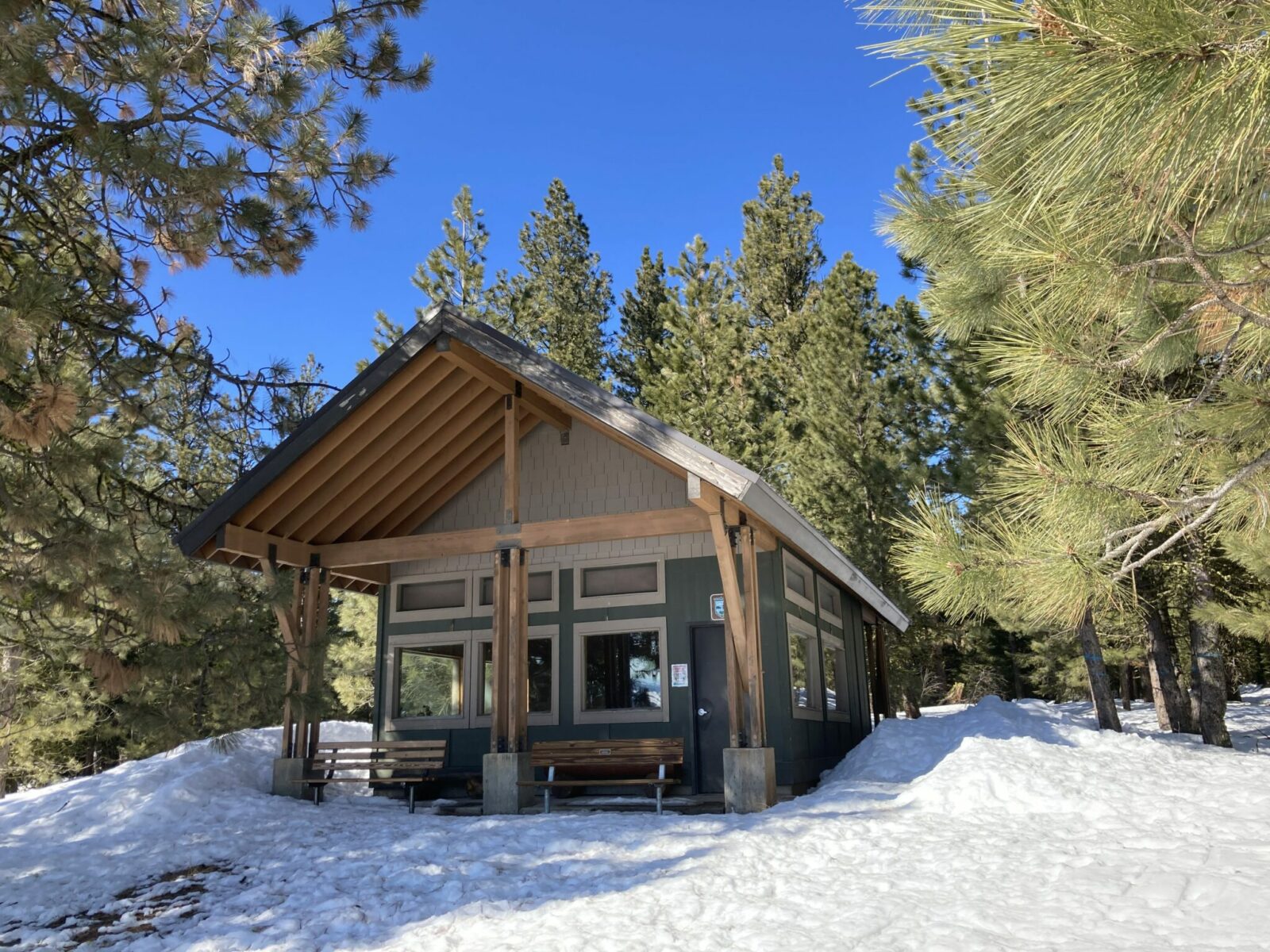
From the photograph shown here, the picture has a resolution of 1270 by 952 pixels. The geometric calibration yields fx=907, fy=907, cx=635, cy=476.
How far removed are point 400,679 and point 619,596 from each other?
3.24 metres

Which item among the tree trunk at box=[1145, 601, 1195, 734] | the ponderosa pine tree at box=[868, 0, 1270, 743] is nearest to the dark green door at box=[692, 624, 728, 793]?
the ponderosa pine tree at box=[868, 0, 1270, 743]

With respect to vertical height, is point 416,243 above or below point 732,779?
above

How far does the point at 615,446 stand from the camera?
11.3 m

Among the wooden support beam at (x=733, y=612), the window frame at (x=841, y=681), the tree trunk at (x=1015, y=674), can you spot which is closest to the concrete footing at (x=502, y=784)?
the wooden support beam at (x=733, y=612)

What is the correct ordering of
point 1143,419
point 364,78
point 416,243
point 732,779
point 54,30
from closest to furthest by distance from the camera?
point 1143,419, point 54,30, point 364,78, point 732,779, point 416,243

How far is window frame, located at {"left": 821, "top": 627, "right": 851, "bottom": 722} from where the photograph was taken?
12617 millimetres

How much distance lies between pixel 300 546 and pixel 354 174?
5224mm

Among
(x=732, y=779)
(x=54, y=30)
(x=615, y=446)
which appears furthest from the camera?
(x=615, y=446)

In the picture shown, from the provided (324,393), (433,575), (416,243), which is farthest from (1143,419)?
(416,243)

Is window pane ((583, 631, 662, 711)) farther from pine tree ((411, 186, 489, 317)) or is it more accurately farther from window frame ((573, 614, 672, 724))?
pine tree ((411, 186, 489, 317))

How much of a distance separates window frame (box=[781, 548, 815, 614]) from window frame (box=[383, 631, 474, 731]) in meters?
3.98

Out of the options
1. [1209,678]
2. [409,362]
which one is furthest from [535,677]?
[1209,678]

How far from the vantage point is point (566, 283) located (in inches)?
1074

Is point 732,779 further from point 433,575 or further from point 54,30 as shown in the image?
point 54,30
